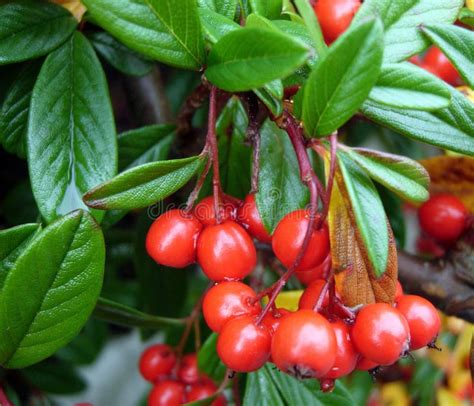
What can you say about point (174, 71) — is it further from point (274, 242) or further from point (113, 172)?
point (274, 242)

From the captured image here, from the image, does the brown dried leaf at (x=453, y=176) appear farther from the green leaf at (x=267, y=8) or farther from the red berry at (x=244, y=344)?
the red berry at (x=244, y=344)

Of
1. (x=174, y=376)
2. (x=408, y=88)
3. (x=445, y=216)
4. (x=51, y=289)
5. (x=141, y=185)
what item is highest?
(x=408, y=88)

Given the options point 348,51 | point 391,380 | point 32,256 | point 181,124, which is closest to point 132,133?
point 181,124

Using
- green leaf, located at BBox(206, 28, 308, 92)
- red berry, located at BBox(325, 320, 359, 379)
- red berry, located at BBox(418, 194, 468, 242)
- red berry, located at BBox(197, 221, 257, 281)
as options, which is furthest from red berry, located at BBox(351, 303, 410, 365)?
red berry, located at BBox(418, 194, 468, 242)

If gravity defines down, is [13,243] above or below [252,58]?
below

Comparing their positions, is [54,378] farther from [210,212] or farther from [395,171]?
[395,171]

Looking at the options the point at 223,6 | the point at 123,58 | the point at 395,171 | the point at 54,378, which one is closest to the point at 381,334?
the point at 395,171
